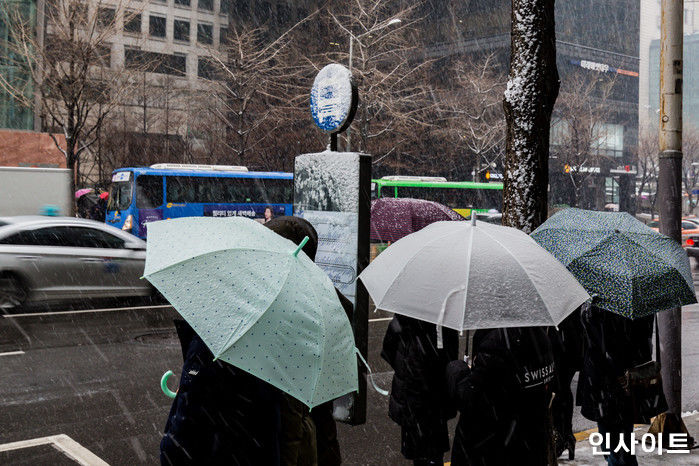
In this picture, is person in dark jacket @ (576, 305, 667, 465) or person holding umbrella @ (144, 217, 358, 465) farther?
person in dark jacket @ (576, 305, 667, 465)

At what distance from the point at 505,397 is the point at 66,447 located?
4.07 metres

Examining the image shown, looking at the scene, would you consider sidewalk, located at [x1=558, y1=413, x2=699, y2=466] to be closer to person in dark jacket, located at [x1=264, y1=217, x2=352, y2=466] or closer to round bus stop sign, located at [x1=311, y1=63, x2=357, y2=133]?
person in dark jacket, located at [x1=264, y1=217, x2=352, y2=466]

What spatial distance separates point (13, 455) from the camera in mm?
5648

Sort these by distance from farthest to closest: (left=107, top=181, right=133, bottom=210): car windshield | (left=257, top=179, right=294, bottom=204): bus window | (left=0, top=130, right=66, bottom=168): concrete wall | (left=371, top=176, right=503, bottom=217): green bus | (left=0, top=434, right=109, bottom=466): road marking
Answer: (left=371, top=176, right=503, bottom=217): green bus
(left=0, top=130, right=66, bottom=168): concrete wall
(left=257, top=179, right=294, bottom=204): bus window
(left=107, top=181, right=133, bottom=210): car windshield
(left=0, top=434, right=109, bottom=466): road marking

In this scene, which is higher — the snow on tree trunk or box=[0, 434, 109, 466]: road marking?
the snow on tree trunk

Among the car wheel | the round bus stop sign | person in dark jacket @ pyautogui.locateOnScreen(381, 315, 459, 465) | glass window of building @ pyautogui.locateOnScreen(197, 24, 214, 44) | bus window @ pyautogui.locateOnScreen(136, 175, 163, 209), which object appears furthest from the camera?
glass window of building @ pyautogui.locateOnScreen(197, 24, 214, 44)

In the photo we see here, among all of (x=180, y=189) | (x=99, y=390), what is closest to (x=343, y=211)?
(x=99, y=390)

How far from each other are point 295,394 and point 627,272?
2.54 meters

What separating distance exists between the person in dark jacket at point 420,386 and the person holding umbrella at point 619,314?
1016 mm

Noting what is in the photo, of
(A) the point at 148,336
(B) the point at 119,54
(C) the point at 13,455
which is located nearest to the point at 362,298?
(C) the point at 13,455

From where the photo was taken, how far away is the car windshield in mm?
26109

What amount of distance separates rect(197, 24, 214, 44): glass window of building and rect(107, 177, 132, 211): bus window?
1211 inches

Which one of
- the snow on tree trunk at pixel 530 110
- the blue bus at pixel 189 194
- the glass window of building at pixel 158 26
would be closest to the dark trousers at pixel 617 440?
the snow on tree trunk at pixel 530 110

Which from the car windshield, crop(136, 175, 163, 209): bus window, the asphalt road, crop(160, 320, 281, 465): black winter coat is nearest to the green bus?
crop(136, 175, 163, 209): bus window
